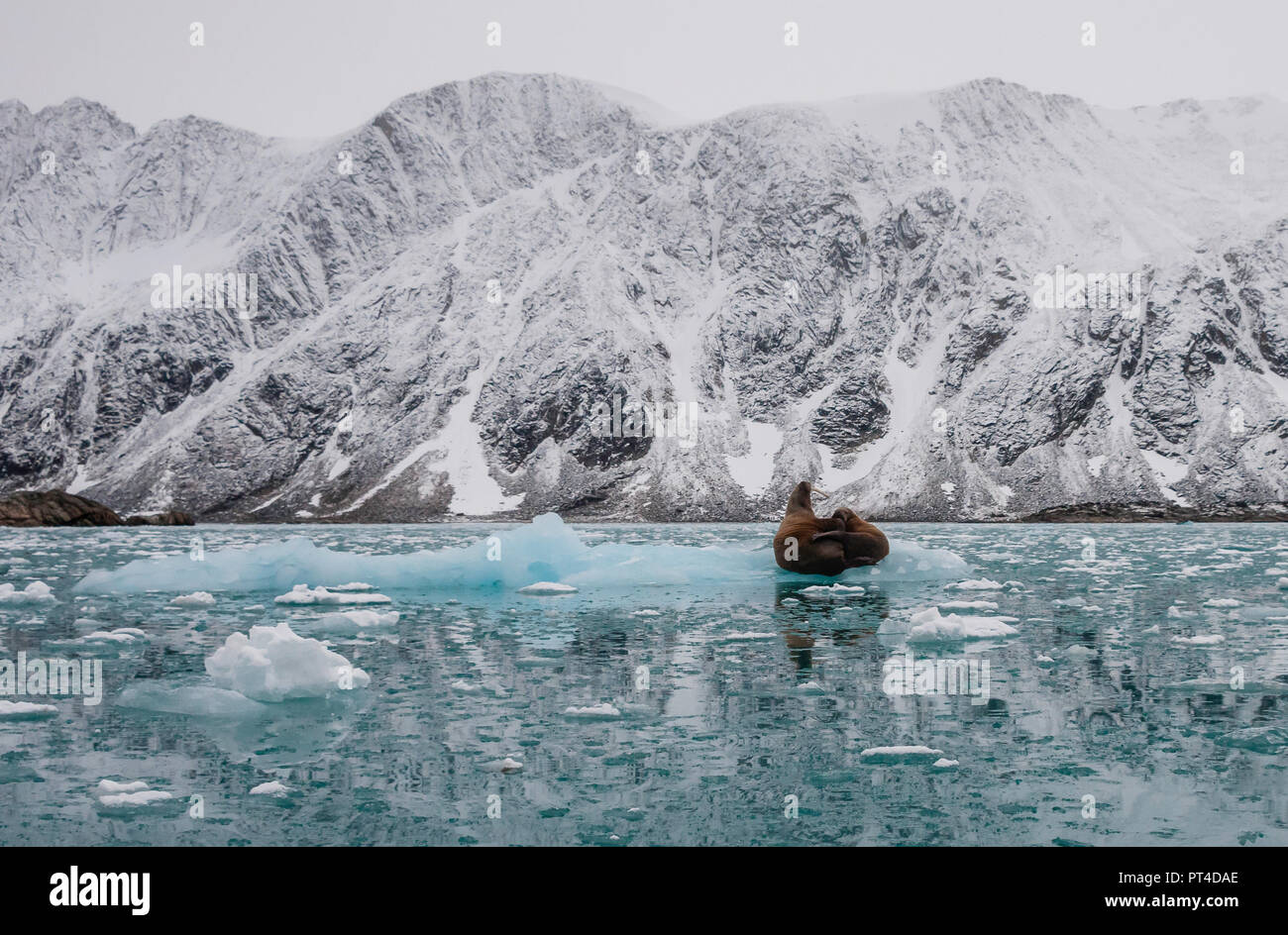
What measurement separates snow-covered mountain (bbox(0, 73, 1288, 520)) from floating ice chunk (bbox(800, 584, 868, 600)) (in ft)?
330

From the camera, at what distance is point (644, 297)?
573 ft

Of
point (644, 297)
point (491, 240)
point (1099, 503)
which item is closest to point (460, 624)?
point (1099, 503)

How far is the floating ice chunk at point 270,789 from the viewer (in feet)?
30.1

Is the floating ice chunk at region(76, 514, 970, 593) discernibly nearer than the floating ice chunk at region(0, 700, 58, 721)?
No

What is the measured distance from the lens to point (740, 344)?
550 feet

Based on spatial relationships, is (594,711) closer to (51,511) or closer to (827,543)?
(827,543)

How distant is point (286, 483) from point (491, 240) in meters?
65.7

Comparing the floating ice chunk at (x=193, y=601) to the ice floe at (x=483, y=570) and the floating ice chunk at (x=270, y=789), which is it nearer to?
the ice floe at (x=483, y=570)

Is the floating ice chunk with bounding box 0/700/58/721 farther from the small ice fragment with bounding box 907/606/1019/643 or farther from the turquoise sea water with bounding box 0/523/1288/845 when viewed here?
the small ice fragment with bounding box 907/606/1019/643

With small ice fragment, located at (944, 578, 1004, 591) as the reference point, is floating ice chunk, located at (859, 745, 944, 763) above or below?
above

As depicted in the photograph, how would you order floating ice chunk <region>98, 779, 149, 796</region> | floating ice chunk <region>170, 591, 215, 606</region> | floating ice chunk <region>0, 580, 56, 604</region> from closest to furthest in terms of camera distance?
floating ice chunk <region>98, 779, 149, 796</region>, floating ice chunk <region>170, 591, 215, 606</region>, floating ice chunk <region>0, 580, 56, 604</region>

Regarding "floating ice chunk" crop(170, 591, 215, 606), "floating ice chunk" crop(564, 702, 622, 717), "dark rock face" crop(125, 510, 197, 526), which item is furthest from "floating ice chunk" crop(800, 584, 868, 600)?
"dark rock face" crop(125, 510, 197, 526)

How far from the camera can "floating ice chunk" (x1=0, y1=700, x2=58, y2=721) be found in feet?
41.2
